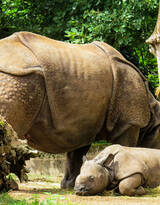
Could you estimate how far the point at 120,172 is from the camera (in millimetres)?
6391

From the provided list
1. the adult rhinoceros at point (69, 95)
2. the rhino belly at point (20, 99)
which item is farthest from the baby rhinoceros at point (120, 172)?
the rhino belly at point (20, 99)

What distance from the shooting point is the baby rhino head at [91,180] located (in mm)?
6133

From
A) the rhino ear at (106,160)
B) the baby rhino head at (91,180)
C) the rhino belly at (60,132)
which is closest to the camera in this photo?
the baby rhino head at (91,180)

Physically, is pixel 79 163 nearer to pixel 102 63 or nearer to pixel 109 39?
pixel 102 63

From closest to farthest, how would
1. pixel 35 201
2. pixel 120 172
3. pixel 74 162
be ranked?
pixel 35 201 → pixel 120 172 → pixel 74 162

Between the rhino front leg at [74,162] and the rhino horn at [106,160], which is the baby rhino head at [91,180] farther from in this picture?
the rhino front leg at [74,162]

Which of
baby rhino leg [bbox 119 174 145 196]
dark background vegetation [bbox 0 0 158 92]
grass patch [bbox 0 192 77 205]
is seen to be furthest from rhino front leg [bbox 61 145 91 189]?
dark background vegetation [bbox 0 0 158 92]

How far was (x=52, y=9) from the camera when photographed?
12.5 m

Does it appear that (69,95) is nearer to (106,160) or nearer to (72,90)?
(72,90)

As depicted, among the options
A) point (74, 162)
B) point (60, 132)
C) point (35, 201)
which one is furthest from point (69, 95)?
point (35, 201)

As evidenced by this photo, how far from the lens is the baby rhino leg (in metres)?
6.22

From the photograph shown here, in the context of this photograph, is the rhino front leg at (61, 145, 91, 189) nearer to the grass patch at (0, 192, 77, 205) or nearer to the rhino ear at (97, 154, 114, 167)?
the rhino ear at (97, 154, 114, 167)

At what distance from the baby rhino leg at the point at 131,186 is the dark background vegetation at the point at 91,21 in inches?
199

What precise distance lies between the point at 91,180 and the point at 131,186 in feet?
1.71
